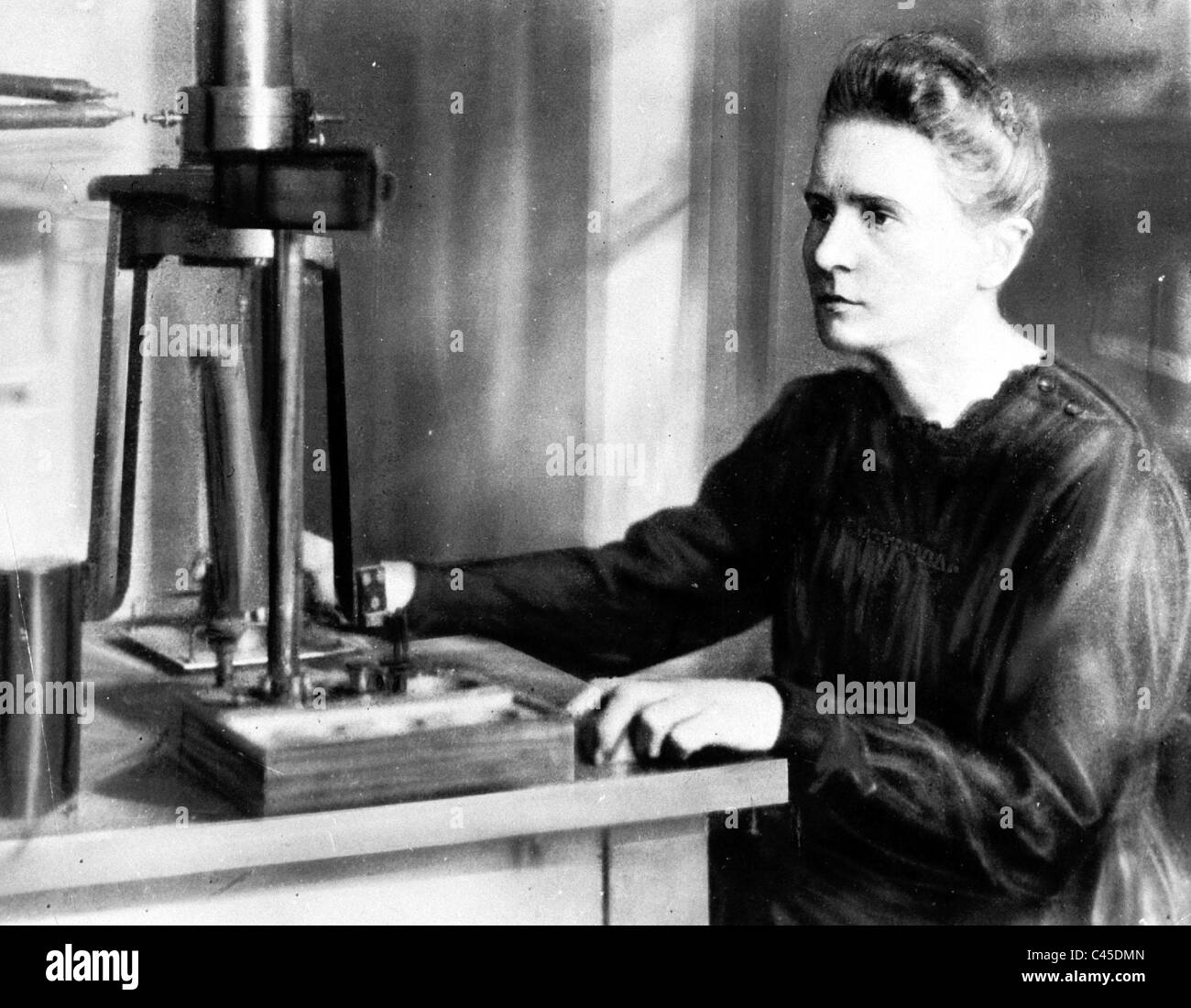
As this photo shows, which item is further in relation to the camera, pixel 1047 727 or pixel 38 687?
pixel 1047 727

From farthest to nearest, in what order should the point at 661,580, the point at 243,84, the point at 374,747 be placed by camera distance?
the point at 661,580, the point at 243,84, the point at 374,747

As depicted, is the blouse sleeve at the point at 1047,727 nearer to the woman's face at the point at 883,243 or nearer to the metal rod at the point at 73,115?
the woman's face at the point at 883,243

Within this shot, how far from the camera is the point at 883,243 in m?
1.07

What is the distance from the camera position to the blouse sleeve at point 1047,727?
1050 millimetres

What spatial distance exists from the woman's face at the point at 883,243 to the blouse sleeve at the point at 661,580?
76 mm

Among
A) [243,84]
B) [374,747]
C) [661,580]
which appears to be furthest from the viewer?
[661,580]

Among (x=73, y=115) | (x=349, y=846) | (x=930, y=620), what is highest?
(x=73, y=115)

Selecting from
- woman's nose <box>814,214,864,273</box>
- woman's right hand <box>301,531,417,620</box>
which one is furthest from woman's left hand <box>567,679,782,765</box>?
woman's nose <box>814,214,864,273</box>

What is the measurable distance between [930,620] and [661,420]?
0.23 meters

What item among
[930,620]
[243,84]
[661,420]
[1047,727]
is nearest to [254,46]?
[243,84]

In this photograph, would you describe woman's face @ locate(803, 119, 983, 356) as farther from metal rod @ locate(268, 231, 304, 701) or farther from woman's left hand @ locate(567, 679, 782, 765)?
metal rod @ locate(268, 231, 304, 701)

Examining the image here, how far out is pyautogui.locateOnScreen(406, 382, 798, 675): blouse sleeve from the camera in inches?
Answer: 43.3

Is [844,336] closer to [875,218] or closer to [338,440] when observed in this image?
[875,218]
